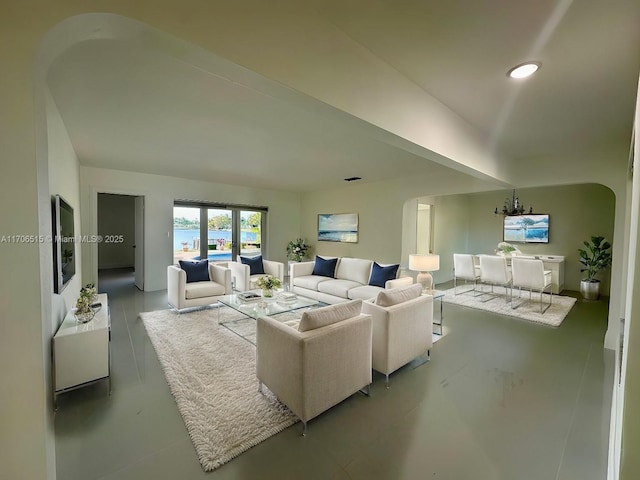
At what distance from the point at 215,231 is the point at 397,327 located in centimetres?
557

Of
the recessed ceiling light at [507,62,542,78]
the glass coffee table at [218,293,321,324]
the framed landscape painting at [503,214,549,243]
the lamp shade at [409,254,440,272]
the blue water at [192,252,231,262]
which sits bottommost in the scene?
the glass coffee table at [218,293,321,324]

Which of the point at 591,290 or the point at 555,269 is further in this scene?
the point at 555,269

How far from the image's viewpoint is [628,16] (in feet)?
4.71

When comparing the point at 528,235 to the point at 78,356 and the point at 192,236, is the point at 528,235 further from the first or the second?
the point at 78,356

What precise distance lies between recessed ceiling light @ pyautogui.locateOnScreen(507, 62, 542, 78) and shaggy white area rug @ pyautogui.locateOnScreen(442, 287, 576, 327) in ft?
12.4

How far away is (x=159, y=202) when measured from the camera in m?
5.88

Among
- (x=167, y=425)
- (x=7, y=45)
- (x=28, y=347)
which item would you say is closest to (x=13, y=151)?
(x=7, y=45)

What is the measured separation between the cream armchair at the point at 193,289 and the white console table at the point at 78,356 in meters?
1.79

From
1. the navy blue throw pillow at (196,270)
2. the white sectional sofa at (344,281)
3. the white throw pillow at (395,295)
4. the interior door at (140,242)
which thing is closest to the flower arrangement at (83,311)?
the navy blue throw pillow at (196,270)

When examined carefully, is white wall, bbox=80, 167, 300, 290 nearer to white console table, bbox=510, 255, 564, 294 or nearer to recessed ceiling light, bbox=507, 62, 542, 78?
recessed ceiling light, bbox=507, 62, 542, 78

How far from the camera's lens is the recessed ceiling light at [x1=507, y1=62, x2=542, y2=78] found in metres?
1.87

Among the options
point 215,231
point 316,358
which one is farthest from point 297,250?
point 316,358

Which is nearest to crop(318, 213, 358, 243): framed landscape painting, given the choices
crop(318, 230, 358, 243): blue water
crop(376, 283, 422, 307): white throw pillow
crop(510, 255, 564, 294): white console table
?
crop(318, 230, 358, 243): blue water

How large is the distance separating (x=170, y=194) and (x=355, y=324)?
5495mm
